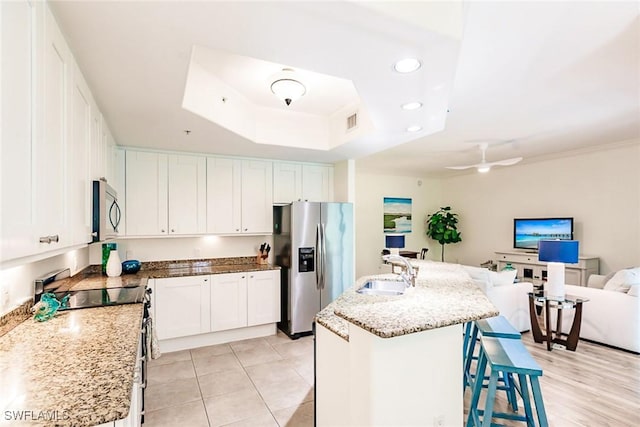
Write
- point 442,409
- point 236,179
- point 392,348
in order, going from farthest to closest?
1. point 236,179
2. point 442,409
3. point 392,348

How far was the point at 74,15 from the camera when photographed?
145 cm

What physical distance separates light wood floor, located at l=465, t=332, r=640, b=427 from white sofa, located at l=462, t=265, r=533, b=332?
45 cm

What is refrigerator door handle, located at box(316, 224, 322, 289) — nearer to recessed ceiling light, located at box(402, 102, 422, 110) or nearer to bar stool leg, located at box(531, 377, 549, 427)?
recessed ceiling light, located at box(402, 102, 422, 110)

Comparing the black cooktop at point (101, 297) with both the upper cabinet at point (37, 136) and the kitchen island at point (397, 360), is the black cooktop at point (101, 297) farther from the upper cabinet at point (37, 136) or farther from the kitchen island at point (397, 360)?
the kitchen island at point (397, 360)

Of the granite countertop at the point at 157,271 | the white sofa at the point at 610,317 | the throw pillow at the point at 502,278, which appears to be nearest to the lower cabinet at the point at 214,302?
the granite countertop at the point at 157,271

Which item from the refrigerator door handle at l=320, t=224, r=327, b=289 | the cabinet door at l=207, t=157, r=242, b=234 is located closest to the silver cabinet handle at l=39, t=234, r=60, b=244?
the cabinet door at l=207, t=157, r=242, b=234

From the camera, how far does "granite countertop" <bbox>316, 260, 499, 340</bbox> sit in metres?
1.49

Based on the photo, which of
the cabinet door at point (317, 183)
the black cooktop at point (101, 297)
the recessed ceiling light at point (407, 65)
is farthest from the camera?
the cabinet door at point (317, 183)

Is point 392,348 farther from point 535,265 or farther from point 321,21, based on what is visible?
point 535,265

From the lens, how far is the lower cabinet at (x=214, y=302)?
371 centimetres

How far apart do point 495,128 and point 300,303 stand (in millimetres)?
3163

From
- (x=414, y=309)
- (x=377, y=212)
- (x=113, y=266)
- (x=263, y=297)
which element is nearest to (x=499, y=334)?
(x=414, y=309)

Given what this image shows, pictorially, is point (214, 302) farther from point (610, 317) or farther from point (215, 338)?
point (610, 317)

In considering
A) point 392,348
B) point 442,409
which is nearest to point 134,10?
point 392,348
